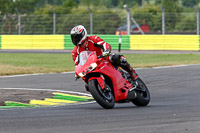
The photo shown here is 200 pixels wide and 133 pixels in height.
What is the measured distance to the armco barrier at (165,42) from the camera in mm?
27781

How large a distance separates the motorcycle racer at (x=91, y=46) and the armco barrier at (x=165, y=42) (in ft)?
62.2

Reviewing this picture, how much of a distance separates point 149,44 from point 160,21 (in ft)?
7.06

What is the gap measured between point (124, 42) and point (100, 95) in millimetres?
21441

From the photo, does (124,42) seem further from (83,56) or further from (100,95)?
(100,95)

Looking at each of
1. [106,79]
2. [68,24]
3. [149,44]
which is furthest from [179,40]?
[106,79]

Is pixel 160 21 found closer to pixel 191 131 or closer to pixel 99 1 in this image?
pixel 191 131

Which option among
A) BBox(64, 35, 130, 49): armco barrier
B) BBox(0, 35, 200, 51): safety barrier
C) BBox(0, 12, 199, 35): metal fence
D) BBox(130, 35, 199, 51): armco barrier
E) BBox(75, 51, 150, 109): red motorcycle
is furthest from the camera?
BBox(0, 12, 199, 35): metal fence

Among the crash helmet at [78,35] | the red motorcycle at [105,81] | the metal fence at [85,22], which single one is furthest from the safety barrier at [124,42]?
the crash helmet at [78,35]

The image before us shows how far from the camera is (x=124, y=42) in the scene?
29516 millimetres

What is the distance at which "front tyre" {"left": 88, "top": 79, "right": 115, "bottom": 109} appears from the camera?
320 inches

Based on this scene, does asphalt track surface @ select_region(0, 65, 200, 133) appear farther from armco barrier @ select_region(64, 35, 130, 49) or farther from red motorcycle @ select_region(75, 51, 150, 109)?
armco barrier @ select_region(64, 35, 130, 49)

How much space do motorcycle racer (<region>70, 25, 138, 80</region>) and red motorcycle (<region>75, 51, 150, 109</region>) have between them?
11 cm

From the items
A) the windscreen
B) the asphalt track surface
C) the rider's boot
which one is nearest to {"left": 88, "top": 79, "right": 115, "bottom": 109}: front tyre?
the asphalt track surface

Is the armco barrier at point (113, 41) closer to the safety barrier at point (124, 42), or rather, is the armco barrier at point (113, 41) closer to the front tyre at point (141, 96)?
the safety barrier at point (124, 42)
